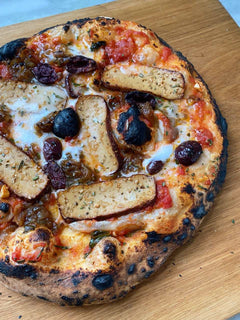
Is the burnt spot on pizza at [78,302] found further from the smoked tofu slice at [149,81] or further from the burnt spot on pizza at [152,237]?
the smoked tofu slice at [149,81]

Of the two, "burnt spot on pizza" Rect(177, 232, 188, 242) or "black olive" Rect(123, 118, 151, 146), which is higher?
"black olive" Rect(123, 118, 151, 146)

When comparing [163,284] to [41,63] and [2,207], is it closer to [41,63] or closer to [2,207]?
[2,207]

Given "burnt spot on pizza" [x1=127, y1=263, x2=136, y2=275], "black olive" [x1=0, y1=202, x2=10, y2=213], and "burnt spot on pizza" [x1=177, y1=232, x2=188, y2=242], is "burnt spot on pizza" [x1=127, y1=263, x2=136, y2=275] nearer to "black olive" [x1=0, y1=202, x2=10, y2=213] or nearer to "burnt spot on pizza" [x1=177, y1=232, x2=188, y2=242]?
"burnt spot on pizza" [x1=177, y1=232, x2=188, y2=242]

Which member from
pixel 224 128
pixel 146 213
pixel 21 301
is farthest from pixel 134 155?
pixel 21 301

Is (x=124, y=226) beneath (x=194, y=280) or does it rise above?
above

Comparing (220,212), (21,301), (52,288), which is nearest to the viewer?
(52,288)

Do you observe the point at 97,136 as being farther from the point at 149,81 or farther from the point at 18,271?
the point at 18,271

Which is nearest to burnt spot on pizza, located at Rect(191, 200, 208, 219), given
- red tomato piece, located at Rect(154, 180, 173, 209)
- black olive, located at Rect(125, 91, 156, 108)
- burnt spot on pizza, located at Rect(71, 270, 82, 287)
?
red tomato piece, located at Rect(154, 180, 173, 209)
